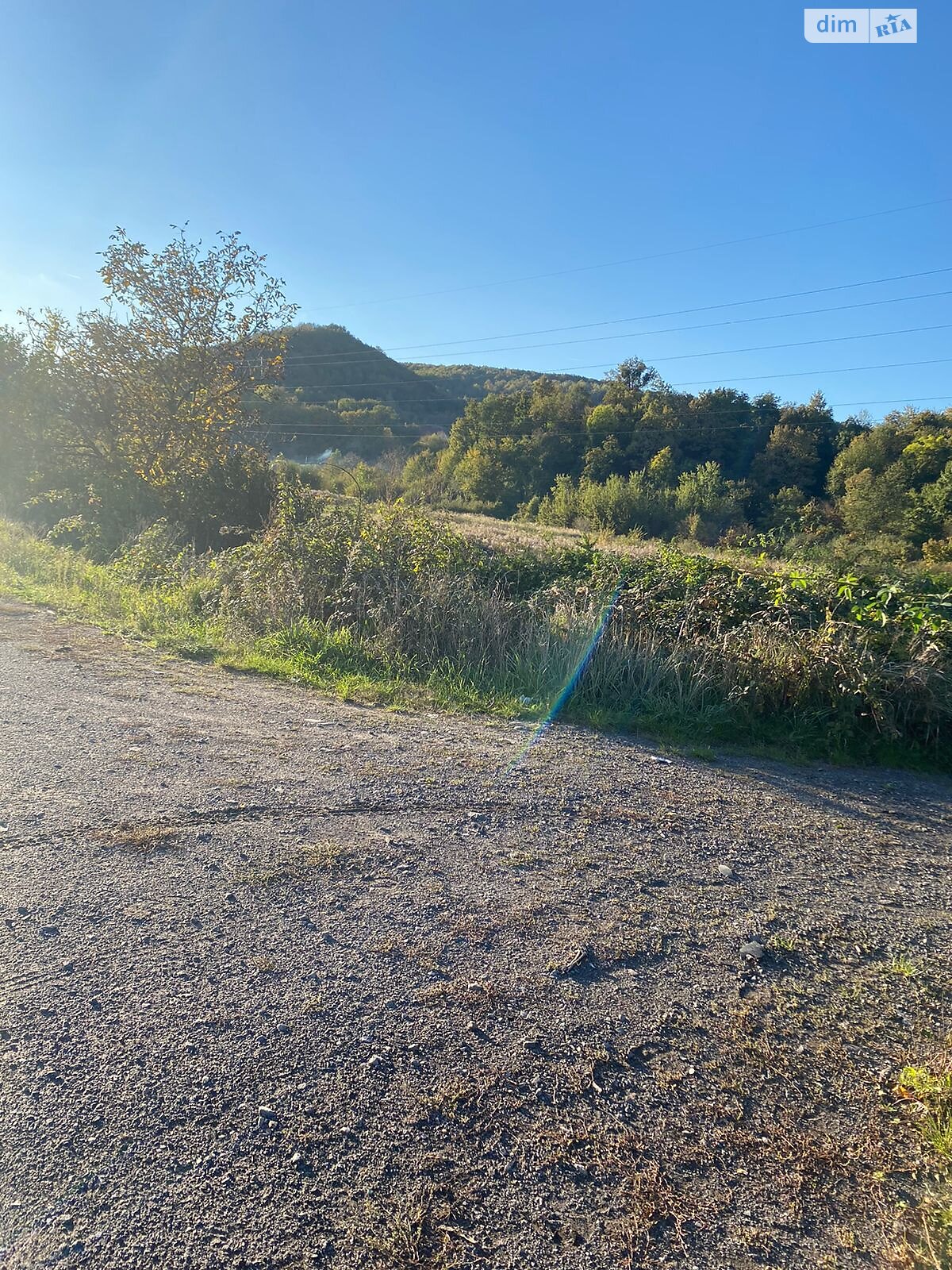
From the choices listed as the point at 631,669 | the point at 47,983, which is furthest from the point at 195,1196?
the point at 631,669

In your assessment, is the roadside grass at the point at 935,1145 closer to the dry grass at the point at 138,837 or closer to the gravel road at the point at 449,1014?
the gravel road at the point at 449,1014

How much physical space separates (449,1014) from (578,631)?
3.96 m

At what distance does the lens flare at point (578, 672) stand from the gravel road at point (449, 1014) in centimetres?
78

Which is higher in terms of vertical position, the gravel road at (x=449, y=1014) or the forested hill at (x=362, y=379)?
the forested hill at (x=362, y=379)

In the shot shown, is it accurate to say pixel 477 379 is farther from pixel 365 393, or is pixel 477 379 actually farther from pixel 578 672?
pixel 578 672

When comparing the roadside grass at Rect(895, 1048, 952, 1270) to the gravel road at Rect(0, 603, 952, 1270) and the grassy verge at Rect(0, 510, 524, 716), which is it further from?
the grassy verge at Rect(0, 510, 524, 716)

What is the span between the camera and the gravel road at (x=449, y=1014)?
1.50m

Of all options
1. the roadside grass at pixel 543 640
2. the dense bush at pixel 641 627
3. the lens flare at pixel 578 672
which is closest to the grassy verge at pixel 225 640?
the roadside grass at pixel 543 640

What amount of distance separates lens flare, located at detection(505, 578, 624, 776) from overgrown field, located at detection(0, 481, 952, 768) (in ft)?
0.08

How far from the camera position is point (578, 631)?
18.7 ft

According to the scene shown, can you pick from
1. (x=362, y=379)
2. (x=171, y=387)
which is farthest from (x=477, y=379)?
(x=171, y=387)

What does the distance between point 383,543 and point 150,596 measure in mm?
2909

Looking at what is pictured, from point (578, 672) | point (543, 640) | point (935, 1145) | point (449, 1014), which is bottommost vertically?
point (935, 1145)

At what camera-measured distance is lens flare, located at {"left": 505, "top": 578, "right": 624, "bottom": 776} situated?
4710mm
